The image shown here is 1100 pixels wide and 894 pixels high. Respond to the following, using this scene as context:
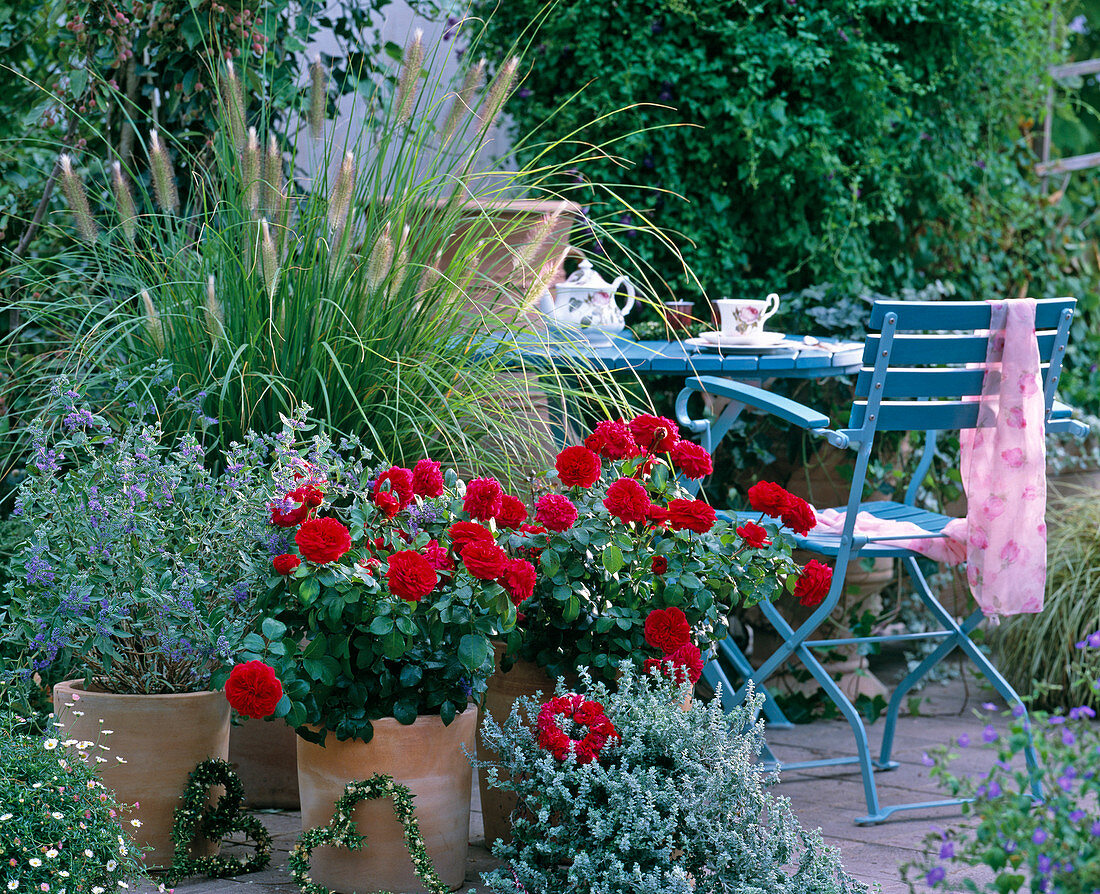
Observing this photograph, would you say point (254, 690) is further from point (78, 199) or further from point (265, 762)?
point (78, 199)

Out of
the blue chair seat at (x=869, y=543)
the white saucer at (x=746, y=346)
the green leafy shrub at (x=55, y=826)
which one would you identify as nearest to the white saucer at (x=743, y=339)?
the white saucer at (x=746, y=346)

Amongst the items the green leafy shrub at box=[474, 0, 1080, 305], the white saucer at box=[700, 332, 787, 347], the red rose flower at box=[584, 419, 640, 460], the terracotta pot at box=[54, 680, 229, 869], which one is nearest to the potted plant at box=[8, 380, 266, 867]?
the terracotta pot at box=[54, 680, 229, 869]

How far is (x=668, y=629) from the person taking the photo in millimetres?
2287

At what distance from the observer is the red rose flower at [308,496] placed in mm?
2285

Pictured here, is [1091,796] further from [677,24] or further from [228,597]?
[677,24]

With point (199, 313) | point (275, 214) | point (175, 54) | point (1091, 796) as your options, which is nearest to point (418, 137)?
point (275, 214)

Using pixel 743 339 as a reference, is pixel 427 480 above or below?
below

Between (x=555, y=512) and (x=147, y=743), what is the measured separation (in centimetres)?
91

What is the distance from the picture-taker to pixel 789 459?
161 inches

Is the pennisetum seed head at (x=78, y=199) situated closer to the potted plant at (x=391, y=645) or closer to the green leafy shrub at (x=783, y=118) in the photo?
the potted plant at (x=391, y=645)

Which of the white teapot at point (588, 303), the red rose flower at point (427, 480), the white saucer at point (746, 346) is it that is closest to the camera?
the red rose flower at point (427, 480)

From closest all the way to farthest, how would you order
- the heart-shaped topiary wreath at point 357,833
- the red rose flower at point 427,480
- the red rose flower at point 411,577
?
the red rose flower at point 411,577
the heart-shaped topiary wreath at point 357,833
the red rose flower at point 427,480

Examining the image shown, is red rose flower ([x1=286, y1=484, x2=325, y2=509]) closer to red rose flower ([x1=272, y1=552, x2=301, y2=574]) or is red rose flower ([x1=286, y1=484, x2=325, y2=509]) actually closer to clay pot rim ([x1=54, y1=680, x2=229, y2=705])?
red rose flower ([x1=272, y1=552, x2=301, y2=574])

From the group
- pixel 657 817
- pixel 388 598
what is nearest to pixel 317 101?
pixel 388 598
